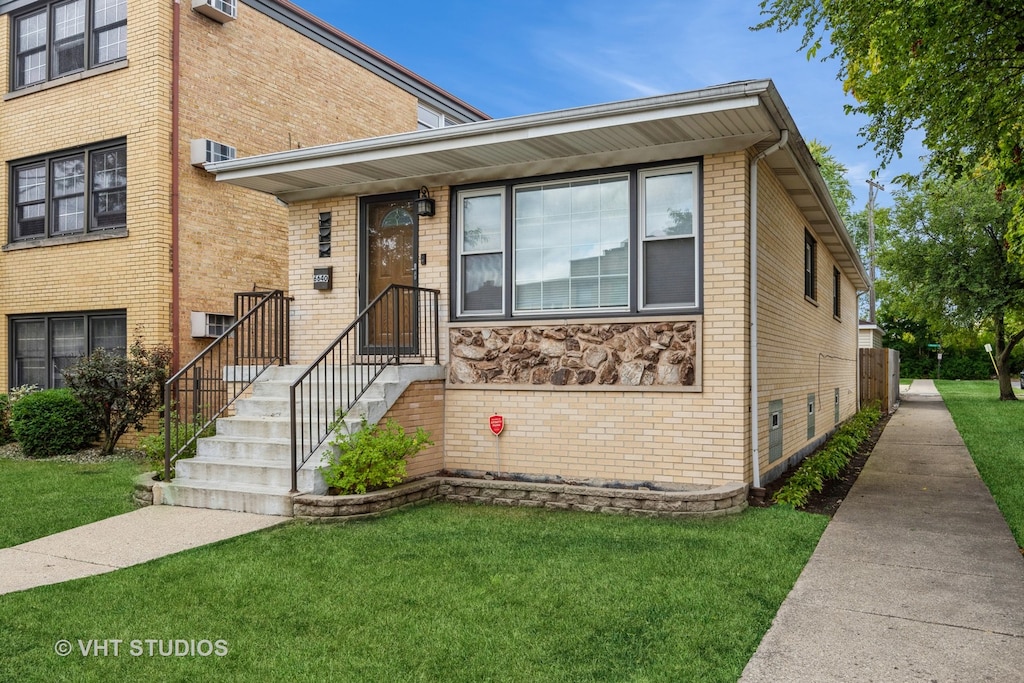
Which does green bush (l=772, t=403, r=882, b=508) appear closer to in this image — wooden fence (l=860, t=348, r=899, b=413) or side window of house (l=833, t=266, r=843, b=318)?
side window of house (l=833, t=266, r=843, b=318)

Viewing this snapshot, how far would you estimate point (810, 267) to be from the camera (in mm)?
11469

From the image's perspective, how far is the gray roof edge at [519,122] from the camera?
6168 millimetres

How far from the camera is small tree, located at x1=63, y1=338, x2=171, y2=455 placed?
10633 mm

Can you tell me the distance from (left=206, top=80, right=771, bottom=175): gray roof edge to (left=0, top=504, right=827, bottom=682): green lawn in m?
3.58

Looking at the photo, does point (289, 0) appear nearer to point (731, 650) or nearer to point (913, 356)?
point (731, 650)

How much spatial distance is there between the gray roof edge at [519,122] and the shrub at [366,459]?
2890 millimetres

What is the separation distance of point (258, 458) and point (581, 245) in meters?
3.96

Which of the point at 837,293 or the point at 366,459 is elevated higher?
the point at 837,293

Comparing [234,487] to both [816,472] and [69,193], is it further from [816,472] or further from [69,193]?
[69,193]

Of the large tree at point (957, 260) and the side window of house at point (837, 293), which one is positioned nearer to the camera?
the side window of house at point (837, 293)

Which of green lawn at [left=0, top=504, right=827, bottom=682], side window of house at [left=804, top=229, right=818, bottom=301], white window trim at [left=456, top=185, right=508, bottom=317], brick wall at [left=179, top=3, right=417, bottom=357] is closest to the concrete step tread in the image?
green lawn at [left=0, top=504, right=827, bottom=682]

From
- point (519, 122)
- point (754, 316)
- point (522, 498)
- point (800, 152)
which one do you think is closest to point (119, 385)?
point (522, 498)

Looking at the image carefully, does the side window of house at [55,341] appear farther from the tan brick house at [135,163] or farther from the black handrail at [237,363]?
the black handrail at [237,363]

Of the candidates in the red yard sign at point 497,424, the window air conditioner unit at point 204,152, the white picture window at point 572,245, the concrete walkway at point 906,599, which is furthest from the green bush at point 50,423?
the concrete walkway at point 906,599
